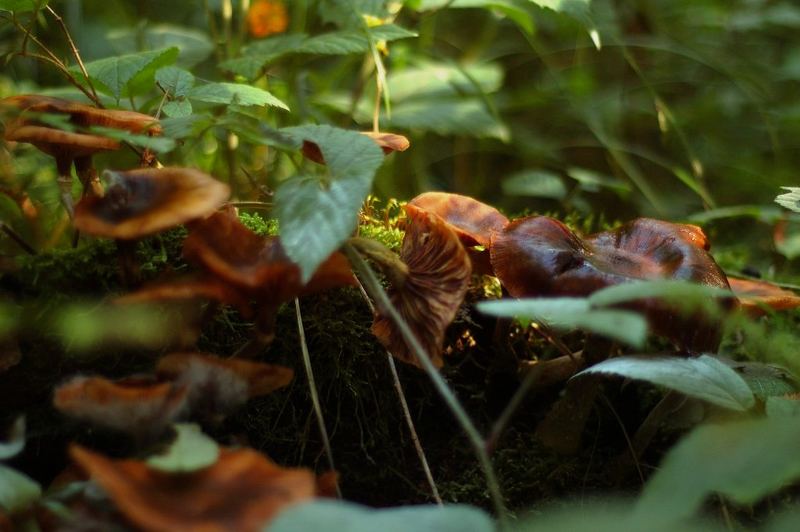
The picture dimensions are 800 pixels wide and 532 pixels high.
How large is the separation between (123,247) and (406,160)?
2.09 metres

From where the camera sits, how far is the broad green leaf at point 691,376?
0.87 metres

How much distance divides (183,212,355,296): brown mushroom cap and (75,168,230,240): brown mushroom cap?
37 millimetres

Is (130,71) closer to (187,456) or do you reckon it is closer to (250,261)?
Answer: (250,261)

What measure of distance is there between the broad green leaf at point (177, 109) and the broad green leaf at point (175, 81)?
0.09 feet

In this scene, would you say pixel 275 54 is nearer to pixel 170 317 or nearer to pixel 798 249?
pixel 170 317

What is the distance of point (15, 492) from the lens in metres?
0.73

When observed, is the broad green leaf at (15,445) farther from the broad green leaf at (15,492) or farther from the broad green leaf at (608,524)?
the broad green leaf at (608,524)

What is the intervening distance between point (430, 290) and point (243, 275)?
276mm

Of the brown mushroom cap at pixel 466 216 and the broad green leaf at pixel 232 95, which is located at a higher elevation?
the broad green leaf at pixel 232 95

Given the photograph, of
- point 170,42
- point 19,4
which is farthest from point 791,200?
point 170,42

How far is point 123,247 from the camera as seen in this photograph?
958 millimetres

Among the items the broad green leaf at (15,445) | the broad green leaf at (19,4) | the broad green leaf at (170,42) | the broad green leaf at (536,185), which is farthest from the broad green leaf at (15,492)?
the broad green leaf at (536,185)

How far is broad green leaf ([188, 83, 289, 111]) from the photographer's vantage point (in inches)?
44.5

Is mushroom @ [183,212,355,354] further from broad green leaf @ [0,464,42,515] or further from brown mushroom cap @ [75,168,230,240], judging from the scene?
broad green leaf @ [0,464,42,515]
